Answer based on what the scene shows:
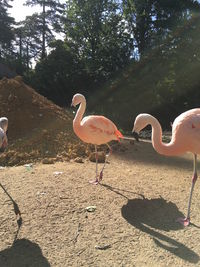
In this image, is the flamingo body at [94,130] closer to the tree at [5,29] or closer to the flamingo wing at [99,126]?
the flamingo wing at [99,126]

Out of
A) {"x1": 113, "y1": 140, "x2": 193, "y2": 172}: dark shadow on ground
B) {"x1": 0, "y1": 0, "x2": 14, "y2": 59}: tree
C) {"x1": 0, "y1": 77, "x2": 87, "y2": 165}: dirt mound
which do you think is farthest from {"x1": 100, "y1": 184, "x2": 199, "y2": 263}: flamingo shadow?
{"x1": 0, "y1": 0, "x2": 14, "y2": 59}: tree

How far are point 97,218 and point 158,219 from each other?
84cm

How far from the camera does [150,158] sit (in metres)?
7.21

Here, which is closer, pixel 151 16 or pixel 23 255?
pixel 23 255

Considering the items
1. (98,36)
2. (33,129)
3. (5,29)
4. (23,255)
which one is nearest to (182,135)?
(23,255)

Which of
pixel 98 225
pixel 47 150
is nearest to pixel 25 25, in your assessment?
pixel 47 150

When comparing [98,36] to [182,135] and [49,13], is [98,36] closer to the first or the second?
[49,13]

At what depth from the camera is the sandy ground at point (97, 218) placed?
3260mm

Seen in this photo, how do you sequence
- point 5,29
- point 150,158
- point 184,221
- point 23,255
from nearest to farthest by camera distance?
1. point 23,255
2. point 184,221
3. point 150,158
4. point 5,29

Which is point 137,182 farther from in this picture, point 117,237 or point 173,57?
point 173,57

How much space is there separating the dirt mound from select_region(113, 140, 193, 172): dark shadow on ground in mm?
1079

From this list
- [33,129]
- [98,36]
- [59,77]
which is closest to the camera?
[33,129]

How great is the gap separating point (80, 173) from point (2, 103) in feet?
16.1

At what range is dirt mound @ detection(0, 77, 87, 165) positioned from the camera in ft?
23.0
